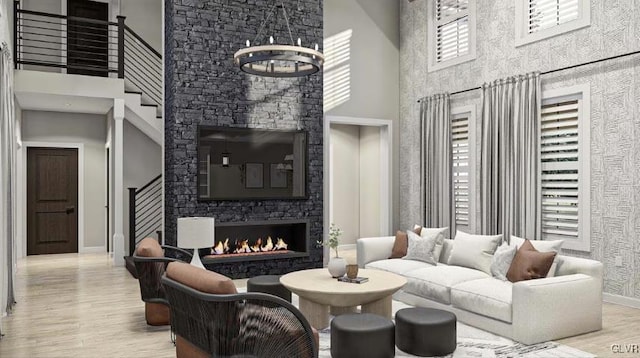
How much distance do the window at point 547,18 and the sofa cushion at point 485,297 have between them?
3.24m

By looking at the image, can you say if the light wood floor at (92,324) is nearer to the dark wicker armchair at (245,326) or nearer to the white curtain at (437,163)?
the dark wicker armchair at (245,326)

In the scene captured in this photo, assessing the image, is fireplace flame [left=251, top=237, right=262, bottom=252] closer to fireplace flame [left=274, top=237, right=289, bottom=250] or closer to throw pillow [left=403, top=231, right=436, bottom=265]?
fireplace flame [left=274, top=237, right=289, bottom=250]

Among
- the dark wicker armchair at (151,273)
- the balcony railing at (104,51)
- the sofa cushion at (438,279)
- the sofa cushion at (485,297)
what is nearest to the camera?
the sofa cushion at (485,297)

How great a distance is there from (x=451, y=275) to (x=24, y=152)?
811 centimetres

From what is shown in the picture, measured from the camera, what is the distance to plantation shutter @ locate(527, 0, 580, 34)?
6.08 m

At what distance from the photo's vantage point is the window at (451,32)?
7.54 m

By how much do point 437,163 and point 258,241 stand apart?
9.82 feet

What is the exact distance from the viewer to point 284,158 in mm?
7633

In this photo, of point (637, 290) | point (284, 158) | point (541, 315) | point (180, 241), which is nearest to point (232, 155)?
point (284, 158)

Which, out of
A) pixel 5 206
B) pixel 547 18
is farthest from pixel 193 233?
pixel 547 18

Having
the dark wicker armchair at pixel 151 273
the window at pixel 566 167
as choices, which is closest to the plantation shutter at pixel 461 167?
the window at pixel 566 167

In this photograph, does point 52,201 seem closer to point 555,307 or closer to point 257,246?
point 257,246

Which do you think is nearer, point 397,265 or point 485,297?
point 485,297

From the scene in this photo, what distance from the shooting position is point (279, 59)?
4762 millimetres
